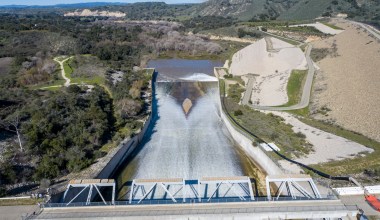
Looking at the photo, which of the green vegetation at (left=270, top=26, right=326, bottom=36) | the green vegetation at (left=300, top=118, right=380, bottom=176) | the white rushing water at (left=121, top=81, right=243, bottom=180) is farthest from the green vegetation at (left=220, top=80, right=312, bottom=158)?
the green vegetation at (left=270, top=26, right=326, bottom=36)

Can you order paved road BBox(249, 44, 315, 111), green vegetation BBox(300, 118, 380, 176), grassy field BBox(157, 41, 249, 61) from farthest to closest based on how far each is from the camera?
grassy field BBox(157, 41, 249, 61) < paved road BBox(249, 44, 315, 111) < green vegetation BBox(300, 118, 380, 176)

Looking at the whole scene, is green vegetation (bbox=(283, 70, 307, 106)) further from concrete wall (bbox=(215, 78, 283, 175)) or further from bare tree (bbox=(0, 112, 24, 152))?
bare tree (bbox=(0, 112, 24, 152))

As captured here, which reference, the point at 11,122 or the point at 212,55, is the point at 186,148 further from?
the point at 212,55

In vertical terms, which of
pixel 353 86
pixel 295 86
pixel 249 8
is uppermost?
pixel 249 8

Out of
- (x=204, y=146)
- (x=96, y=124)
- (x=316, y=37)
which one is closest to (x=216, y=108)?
(x=204, y=146)

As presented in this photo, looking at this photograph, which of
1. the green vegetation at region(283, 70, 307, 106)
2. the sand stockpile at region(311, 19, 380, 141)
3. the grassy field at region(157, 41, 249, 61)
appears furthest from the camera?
the grassy field at region(157, 41, 249, 61)

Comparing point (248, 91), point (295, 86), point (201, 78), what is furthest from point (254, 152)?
point (201, 78)

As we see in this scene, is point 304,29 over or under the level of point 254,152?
over
